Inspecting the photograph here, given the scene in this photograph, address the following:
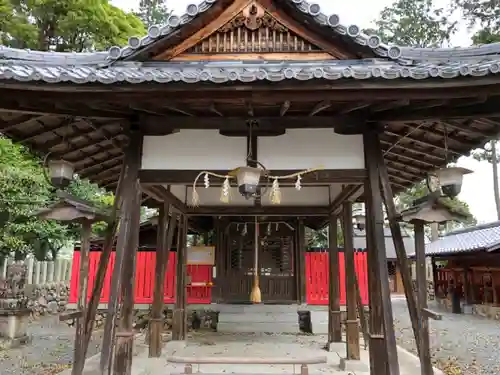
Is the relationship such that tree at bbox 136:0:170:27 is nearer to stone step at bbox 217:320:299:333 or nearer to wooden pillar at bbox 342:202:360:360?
stone step at bbox 217:320:299:333

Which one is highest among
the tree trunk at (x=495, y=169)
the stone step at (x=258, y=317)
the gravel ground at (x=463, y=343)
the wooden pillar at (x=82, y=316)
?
the tree trunk at (x=495, y=169)

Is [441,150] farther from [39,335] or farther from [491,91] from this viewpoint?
[39,335]

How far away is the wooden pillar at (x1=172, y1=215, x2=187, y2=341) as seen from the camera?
1018 cm

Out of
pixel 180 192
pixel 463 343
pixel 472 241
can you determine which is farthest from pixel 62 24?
pixel 472 241

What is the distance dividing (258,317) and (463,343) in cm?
596

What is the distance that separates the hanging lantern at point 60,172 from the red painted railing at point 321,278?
9205mm

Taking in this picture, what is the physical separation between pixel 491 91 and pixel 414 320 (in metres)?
2.80

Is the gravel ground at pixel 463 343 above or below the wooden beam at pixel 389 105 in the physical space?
below

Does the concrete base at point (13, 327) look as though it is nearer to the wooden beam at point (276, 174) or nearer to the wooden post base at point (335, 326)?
the wooden beam at point (276, 174)

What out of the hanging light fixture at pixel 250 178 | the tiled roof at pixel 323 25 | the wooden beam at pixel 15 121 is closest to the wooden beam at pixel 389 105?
the tiled roof at pixel 323 25

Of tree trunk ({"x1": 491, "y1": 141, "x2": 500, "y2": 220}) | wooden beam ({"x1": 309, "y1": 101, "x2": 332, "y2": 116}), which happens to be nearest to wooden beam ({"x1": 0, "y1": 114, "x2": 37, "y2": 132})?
wooden beam ({"x1": 309, "y1": 101, "x2": 332, "y2": 116})

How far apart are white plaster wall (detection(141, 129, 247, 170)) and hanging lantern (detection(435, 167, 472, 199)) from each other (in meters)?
2.59

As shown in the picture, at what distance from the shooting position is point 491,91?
4258mm

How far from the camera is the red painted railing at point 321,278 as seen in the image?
12.9 m
